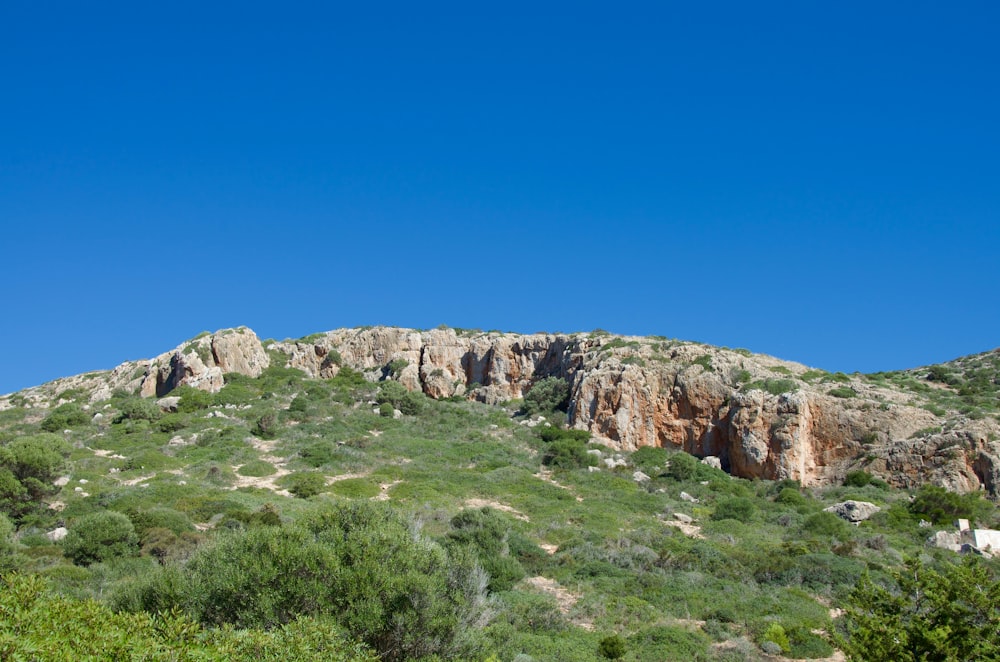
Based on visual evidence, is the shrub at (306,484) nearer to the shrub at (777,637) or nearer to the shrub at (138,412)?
the shrub at (138,412)

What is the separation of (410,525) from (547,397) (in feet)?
111

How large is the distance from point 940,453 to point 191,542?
33.7m

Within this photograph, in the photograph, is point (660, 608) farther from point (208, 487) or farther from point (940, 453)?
point (940, 453)

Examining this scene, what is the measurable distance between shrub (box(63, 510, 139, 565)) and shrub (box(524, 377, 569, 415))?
3054 cm

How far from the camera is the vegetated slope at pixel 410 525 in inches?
523

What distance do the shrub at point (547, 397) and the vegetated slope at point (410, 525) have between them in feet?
0.82

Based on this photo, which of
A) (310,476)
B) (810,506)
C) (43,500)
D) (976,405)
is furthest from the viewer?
(976,405)

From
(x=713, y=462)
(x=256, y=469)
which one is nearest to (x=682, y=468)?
(x=713, y=462)

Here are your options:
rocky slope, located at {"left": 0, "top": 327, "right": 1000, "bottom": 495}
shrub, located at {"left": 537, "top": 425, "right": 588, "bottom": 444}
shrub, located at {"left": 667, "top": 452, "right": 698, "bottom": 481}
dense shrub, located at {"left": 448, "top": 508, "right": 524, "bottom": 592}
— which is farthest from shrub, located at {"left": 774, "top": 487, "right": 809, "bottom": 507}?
dense shrub, located at {"left": 448, "top": 508, "right": 524, "bottom": 592}

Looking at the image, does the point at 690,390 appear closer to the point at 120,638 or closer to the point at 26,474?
the point at 26,474

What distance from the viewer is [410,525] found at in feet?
55.1

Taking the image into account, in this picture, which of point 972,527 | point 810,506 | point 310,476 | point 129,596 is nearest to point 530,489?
point 310,476

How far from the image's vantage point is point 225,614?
13125 millimetres

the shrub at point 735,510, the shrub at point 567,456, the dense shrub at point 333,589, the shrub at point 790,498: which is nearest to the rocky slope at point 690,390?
the shrub at point 790,498
